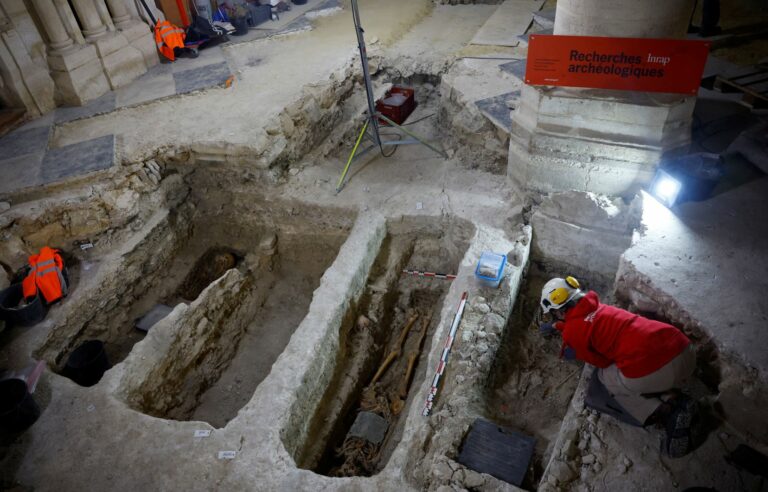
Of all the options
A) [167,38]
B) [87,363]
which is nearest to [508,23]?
[167,38]

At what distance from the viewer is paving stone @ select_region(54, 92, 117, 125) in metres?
7.41

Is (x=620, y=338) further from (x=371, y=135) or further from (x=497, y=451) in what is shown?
(x=371, y=135)

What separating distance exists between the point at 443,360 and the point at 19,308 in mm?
4175

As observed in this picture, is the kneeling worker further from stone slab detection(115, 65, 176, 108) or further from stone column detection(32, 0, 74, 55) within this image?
stone column detection(32, 0, 74, 55)

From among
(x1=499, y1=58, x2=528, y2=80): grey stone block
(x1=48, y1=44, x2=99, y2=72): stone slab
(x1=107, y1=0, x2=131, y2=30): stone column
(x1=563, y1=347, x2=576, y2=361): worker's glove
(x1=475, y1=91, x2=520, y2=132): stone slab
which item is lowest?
(x1=563, y1=347, x2=576, y2=361): worker's glove

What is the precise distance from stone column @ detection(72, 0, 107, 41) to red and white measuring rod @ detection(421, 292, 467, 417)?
295 inches

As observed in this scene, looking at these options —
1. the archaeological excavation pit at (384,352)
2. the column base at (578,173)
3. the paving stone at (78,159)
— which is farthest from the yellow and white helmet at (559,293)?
the paving stone at (78,159)

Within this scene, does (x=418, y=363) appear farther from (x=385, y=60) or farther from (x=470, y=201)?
(x=385, y=60)

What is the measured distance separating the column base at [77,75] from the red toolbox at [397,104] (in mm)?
4649

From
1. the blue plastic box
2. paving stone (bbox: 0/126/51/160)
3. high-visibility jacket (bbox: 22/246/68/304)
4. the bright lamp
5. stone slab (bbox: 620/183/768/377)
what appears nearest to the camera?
stone slab (bbox: 620/183/768/377)

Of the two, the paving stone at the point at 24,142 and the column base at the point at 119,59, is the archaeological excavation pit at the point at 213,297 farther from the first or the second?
the column base at the point at 119,59

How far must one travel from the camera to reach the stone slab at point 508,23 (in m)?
8.62

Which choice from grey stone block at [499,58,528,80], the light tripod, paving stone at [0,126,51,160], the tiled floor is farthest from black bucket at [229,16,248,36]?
grey stone block at [499,58,528,80]

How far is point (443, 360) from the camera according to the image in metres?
4.23
